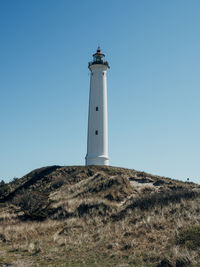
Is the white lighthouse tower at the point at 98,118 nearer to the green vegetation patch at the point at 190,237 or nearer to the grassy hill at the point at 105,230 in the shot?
the grassy hill at the point at 105,230

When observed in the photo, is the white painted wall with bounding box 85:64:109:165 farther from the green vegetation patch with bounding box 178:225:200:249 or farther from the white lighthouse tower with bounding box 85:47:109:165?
the green vegetation patch with bounding box 178:225:200:249

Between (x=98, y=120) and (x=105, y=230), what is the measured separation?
27105mm

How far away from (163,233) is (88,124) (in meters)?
30.1

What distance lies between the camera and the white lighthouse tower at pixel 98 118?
134ft

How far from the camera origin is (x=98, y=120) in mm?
41312

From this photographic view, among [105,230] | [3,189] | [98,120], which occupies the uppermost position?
[98,120]

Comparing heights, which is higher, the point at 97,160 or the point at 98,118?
the point at 98,118

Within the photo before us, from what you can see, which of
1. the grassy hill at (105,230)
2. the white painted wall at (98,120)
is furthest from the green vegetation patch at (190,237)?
the white painted wall at (98,120)

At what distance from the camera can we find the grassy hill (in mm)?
10719

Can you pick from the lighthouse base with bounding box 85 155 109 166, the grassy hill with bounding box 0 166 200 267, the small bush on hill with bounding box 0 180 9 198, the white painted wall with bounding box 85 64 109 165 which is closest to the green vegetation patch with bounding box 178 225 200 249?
the grassy hill with bounding box 0 166 200 267

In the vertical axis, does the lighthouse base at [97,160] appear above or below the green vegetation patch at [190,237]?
above

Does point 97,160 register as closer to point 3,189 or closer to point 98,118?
point 98,118

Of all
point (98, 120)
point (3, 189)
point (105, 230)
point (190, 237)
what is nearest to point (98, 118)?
point (98, 120)

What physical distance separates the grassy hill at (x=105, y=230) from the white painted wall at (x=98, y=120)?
11.9 metres
